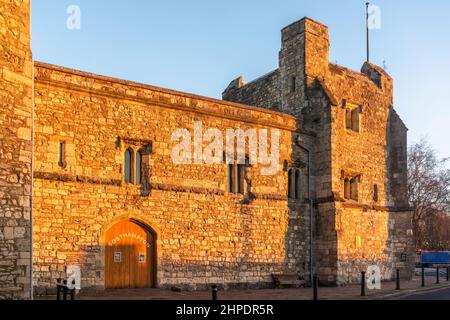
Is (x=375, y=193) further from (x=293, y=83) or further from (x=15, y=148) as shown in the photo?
(x=15, y=148)

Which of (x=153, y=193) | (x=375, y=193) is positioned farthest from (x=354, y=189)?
(x=153, y=193)

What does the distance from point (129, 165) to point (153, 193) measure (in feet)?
3.86

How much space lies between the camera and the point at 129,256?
684 inches

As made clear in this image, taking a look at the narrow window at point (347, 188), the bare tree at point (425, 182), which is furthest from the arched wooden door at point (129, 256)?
the bare tree at point (425, 182)

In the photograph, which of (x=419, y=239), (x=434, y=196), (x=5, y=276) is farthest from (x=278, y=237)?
(x=419, y=239)

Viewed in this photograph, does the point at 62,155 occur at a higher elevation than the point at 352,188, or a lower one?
higher

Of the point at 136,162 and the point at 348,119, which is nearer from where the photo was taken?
the point at 136,162

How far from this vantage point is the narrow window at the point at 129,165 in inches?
689

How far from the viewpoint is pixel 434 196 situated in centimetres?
4188

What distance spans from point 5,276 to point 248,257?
1006 centimetres

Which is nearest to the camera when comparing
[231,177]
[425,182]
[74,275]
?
[74,275]

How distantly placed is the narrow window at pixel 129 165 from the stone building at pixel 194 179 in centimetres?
3

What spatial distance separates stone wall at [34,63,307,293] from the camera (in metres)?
15.7

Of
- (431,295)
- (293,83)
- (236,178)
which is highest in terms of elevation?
(293,83)
